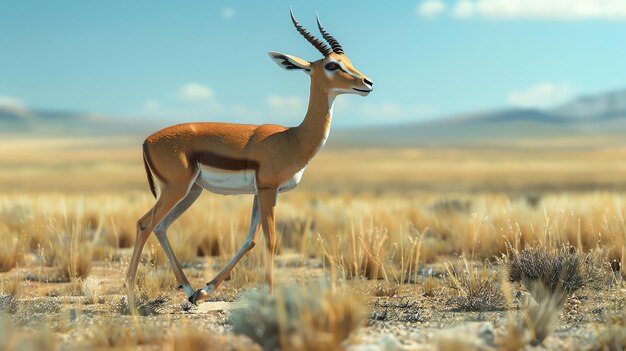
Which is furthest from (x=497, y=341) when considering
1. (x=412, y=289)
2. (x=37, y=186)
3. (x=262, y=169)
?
(x=37, y=186)

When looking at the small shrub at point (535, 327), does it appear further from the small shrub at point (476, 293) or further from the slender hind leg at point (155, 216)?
the slender hind leg at point (155, 216)

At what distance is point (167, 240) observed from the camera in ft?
30.2

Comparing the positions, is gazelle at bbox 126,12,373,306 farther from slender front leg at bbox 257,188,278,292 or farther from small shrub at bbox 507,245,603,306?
small shrub at bbox 507,245,603,306

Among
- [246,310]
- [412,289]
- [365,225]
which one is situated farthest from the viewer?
[365,225]

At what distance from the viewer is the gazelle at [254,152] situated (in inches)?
341

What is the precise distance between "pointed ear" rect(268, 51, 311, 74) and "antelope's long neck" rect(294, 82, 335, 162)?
0.27 metres

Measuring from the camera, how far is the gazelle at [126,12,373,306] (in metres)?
8.66

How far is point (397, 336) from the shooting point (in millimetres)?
7012

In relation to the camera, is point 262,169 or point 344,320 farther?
point 262,169

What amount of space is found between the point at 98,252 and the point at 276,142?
6.52 metres

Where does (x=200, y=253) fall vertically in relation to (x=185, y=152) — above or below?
below

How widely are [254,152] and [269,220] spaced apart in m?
0.75

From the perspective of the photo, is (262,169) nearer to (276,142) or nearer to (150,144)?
(276,142)

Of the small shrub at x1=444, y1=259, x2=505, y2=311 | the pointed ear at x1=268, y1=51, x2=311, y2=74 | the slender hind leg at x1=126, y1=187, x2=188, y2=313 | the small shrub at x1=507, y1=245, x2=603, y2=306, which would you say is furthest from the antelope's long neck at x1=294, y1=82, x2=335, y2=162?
the small shrub at x1=507, y1=245, x2=603, y2=306
